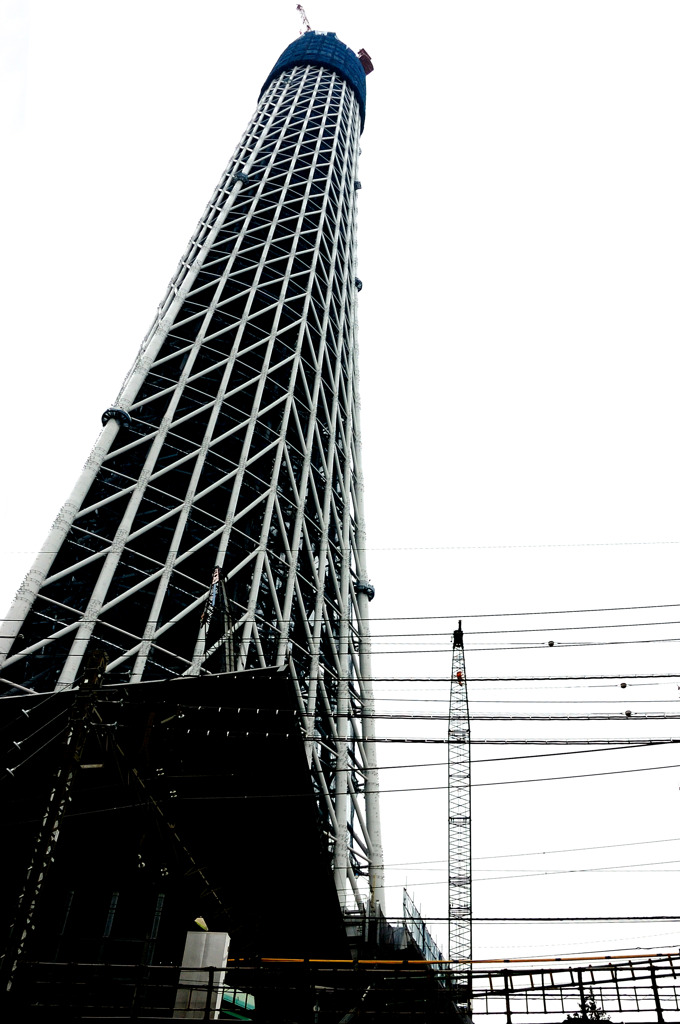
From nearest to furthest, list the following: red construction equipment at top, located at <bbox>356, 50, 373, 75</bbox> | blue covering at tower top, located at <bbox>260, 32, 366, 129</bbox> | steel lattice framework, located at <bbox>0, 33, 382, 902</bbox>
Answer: steel lattice framework, located at <bbox>0, 33, 382, 902</bbox> < blue covering at tower top, located at <bbox>260, 32, 366, 129</bbox> < red construction equipment at top, located at <bbox>356, 50, 373, 75</bbox>

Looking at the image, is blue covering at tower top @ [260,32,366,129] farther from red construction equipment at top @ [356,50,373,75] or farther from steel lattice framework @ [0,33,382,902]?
steel lattice framework @ [0,33,382,902]

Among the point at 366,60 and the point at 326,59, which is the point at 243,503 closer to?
the point at 326,59

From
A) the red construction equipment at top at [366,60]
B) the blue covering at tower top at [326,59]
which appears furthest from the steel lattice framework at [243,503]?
the red construction equipment at top at [366,60]

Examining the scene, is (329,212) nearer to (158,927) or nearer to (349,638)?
(349,638)

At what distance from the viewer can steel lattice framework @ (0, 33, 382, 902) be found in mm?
42500

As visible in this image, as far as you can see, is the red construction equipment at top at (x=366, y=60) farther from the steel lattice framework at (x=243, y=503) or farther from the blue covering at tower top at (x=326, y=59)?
the steel lattice framework at (x=243, y=503)

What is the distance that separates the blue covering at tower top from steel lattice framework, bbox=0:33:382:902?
32.0 meters

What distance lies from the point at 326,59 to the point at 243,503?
87.1 meters

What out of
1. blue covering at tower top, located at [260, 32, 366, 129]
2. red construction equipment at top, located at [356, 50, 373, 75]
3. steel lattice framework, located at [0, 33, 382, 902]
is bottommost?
steel lattice framework, located at [0, 33, 382, 902]

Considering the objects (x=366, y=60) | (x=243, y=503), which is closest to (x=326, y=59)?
(x=366, y=60)

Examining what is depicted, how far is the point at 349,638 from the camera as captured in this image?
63.4 meters

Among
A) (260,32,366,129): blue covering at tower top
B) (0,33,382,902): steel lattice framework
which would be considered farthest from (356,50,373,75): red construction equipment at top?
(0,33,382,902): steel lattice framework

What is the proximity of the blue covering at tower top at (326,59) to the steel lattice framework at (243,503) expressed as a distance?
1261 inches

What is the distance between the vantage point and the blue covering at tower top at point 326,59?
111m
